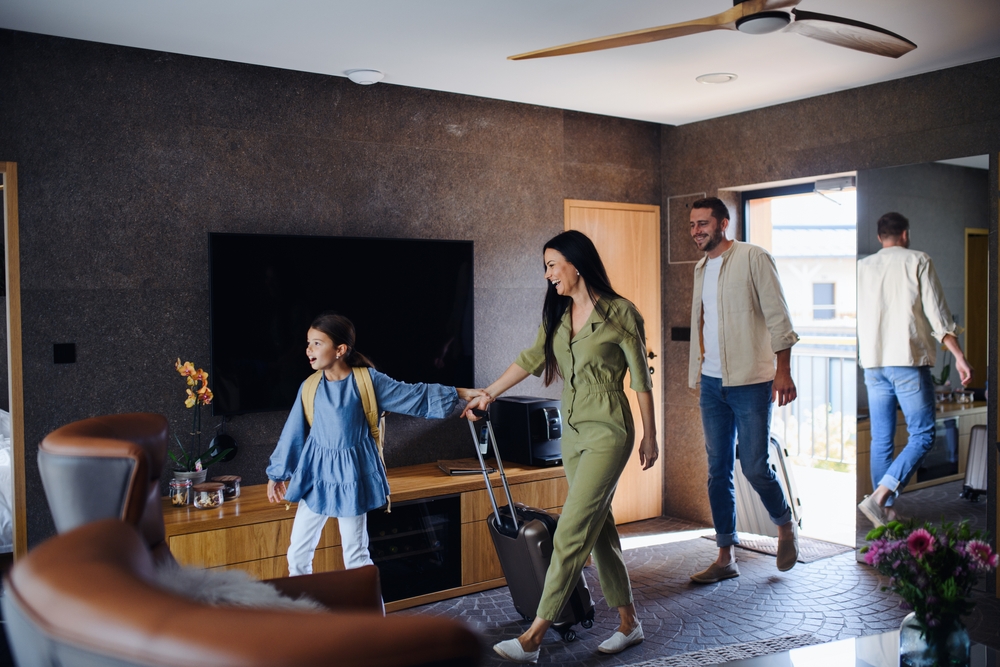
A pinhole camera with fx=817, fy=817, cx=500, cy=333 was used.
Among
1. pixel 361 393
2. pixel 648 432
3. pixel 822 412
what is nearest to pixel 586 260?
pixel 648 432

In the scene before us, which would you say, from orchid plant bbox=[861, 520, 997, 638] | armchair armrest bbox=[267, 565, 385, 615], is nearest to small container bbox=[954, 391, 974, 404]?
orchid plant bbox=[861, 520, 997, 638]

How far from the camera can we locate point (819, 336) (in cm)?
597

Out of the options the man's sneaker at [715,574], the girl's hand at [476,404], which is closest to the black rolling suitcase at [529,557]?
the girl's hand at [476,404]

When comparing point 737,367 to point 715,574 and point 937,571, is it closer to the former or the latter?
point 715,574

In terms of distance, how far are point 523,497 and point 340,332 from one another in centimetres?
141

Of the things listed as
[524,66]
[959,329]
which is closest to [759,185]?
[959,329]

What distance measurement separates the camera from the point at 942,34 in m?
3.33

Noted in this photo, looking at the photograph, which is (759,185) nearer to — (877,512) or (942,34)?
(942,34)

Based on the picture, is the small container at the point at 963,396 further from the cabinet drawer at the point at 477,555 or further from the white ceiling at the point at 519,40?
the cabinet drawer at the point at 477,555

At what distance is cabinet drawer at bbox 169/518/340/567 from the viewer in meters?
3.13

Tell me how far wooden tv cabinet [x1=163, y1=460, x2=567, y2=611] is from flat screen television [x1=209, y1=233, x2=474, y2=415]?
0.48 metres

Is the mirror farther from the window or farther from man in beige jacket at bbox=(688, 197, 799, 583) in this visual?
the window

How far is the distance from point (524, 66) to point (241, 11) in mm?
1315

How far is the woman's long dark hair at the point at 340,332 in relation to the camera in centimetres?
306
